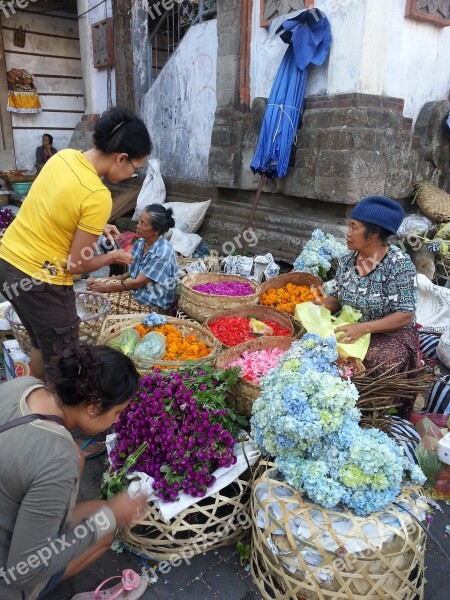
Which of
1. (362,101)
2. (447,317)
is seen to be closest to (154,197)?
(362,101)

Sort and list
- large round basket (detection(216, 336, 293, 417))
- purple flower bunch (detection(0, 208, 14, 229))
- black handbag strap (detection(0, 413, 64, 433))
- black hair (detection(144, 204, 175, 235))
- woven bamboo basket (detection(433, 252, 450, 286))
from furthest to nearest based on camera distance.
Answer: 1. purple flower bunch (detection(0, 208, 14, 229))
2. woven bamboo basket (detection(433, 252, 450, 286))
3. black hair (detection(144, 204, 175, 235))
4. large round basket (detection(216, 336, 293, 417))
5. black handbag strap (detection(0, 413, 64, 433))

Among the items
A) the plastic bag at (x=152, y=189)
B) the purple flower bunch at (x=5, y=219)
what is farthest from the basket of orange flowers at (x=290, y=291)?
the purple flower bunch at (x=5, y=219)

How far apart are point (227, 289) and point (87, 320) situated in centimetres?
125

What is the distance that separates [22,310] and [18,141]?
8.90 metres

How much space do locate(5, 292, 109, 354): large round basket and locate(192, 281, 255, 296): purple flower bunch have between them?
82 cm

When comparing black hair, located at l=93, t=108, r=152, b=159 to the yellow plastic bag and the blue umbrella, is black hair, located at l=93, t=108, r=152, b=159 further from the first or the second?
the blue umbrella

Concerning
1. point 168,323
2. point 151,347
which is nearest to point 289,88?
point 168,323

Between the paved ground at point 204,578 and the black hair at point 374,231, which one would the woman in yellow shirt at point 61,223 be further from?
the black hair at point 374,231

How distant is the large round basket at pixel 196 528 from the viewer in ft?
6.75

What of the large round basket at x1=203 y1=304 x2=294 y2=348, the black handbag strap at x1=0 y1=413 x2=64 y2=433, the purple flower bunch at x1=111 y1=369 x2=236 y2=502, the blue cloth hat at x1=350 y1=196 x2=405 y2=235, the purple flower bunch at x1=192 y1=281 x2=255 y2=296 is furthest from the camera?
the purple flower bunch at x1=192 y1=281 x2=255 y2=296

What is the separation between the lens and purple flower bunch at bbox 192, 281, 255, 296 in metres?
3.88

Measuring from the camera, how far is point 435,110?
4.98m

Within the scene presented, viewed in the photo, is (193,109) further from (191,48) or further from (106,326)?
(106,326)

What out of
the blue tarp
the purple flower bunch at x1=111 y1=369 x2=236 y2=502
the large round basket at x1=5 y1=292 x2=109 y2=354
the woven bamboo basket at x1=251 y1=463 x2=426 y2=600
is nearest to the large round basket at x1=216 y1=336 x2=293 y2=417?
the purple flower bunch at x1=111 y1=369 x2=236 y2=502
